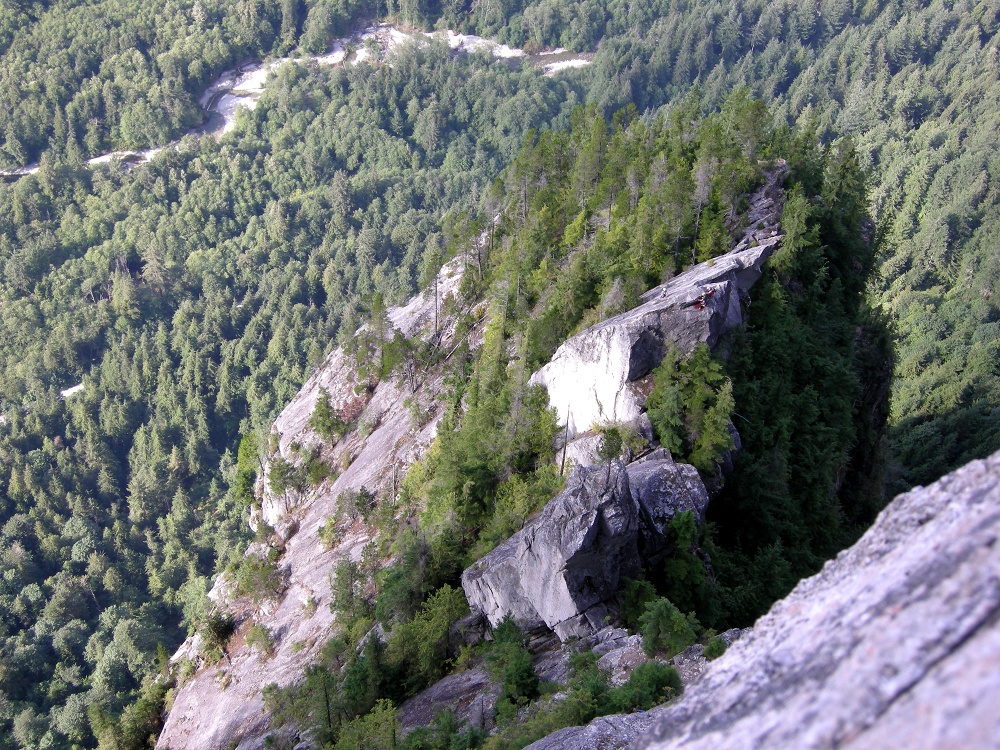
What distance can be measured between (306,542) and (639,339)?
37128 mm

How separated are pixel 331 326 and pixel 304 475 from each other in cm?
11102

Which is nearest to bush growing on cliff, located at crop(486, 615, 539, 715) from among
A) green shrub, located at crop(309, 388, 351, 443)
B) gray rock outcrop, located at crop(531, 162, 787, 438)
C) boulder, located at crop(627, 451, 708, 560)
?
boulder, located at crop(627, 451, 708, 560)

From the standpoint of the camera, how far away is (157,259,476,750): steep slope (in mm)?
48594

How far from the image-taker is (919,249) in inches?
5123

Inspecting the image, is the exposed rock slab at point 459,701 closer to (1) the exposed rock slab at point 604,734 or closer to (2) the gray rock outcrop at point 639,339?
(1) the exposed rock slab at point 604,734

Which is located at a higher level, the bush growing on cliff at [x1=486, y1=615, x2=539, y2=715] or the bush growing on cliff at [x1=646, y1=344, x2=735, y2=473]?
the bush growing on cliff at [x1=646, y1=344, x2=735, y2=473]

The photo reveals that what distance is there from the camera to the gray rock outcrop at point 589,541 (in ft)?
93.6

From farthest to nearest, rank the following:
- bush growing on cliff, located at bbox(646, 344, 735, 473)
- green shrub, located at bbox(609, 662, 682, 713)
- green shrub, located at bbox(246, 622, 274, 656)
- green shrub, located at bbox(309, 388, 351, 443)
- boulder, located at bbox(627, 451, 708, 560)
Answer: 1. green shrub, located at bbox(309, 388, 351, 443)
2. green shrub, located at bbox(246, 622, 274, 656)
3. bush growing on cliff, located at bbox(646, 344, 735, 473)
4. boulder, located at bbox(627, 451, 708, 560)
5. green shrub, located at bbox(609, 662, 682, 713)

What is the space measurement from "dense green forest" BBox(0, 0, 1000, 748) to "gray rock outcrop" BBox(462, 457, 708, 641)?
10.2 feet

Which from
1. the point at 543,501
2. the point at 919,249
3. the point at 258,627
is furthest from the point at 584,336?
the point at 919,249

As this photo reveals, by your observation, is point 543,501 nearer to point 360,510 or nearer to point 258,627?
point 360,510

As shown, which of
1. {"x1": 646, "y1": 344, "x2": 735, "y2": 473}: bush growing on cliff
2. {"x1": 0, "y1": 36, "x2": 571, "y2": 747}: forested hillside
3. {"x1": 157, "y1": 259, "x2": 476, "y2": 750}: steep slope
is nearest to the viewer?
{"x1": 646, "y1": 344, "x2": 735, "y2": 473}: bush growing on cliff

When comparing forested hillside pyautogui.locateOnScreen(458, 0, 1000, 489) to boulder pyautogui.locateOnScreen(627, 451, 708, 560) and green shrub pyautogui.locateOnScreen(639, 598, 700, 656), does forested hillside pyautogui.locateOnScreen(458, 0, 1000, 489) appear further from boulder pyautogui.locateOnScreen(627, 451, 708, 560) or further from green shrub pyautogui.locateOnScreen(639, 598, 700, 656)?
green shrub pyautogui.locateOnScreen(639, 598, 700, 656)

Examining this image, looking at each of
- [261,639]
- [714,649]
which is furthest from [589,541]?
[261,639]
